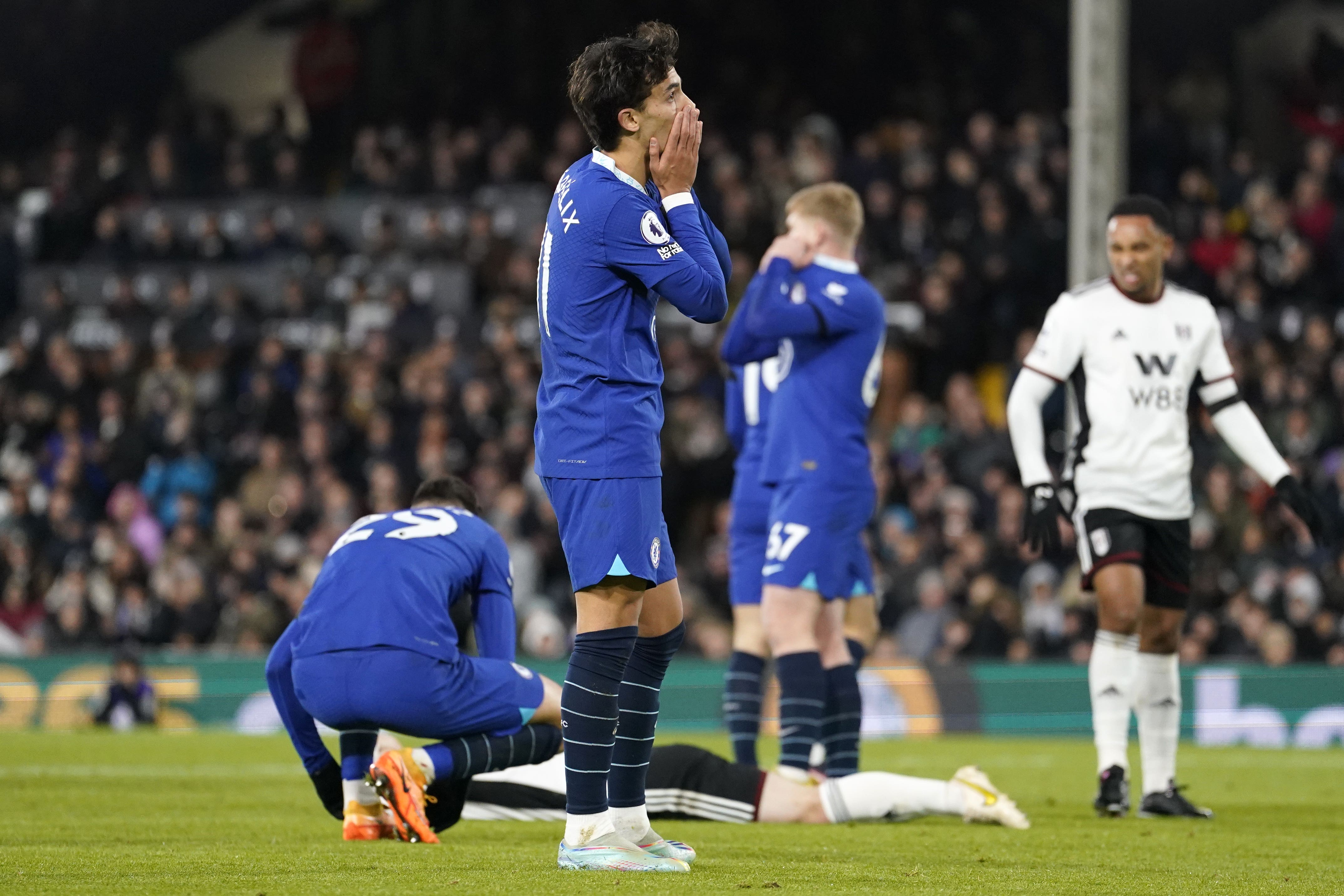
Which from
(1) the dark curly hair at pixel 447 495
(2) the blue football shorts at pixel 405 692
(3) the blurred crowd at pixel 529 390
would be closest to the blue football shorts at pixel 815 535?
(1) the dark curly hair at pixel 447 495

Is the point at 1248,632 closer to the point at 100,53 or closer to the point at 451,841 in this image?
the point at 451,841

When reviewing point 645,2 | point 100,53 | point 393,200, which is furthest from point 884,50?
point 100,53

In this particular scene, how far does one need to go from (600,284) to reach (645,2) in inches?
780

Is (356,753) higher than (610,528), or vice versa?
(610,528)

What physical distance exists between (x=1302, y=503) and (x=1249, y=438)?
0.41 metres

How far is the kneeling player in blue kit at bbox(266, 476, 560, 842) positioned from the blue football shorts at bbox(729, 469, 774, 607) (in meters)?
1.98

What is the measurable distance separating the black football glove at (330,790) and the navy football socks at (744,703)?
220cm

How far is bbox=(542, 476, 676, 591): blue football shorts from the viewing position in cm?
508

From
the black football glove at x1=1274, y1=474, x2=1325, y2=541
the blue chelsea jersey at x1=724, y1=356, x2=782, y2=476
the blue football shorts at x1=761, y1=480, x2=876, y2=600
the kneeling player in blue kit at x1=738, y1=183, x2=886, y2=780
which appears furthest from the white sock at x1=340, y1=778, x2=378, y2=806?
the black football glove at x1=1274, y1=474, x2=1325, y2=541

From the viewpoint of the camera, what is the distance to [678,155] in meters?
5.16

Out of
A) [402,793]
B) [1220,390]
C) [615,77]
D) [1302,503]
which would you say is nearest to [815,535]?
[1220,390]

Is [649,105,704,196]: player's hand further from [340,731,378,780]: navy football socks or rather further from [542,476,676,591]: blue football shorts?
[340,731,378,780]: navy football socks

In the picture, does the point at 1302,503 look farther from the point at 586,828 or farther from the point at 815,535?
the point at 586,828

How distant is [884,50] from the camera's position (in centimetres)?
2280
